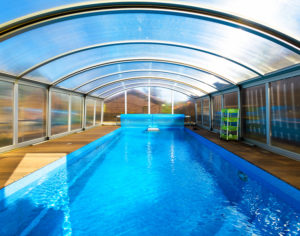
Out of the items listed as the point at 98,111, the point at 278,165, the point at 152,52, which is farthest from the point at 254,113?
the point at 98,111

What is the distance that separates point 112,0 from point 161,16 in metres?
1.43

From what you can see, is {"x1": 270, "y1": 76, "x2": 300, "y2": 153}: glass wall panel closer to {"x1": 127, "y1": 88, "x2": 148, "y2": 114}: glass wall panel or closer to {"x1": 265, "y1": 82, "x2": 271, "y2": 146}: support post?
{"x1": 265, "y1": 82, "x2": 271, "y2": 146}: support post

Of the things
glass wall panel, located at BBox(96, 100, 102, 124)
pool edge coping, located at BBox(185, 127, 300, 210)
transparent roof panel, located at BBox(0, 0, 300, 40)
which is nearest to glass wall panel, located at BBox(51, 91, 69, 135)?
glass wall panel, located at BBox(96, 100, 102, 124)

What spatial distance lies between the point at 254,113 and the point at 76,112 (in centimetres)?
1010

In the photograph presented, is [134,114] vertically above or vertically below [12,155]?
above

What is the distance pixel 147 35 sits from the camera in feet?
18.5

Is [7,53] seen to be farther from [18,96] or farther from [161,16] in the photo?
[161,16]

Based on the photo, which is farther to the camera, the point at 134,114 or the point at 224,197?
the point at 134,114

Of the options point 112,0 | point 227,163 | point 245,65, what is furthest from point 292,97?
point 112,0

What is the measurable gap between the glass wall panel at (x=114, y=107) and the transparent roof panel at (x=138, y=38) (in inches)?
444

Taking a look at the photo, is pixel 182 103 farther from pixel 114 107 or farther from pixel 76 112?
pixel 76 112

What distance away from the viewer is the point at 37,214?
3.08 m

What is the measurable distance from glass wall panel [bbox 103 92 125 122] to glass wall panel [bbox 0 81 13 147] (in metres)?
11.6

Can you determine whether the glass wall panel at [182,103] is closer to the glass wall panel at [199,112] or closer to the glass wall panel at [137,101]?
the glass wall panel at [199,112]
